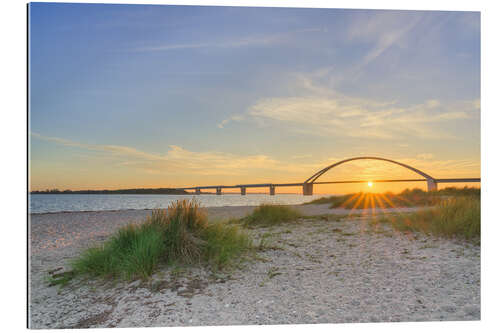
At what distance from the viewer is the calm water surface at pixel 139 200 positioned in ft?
14.1

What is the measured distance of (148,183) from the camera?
453 cm

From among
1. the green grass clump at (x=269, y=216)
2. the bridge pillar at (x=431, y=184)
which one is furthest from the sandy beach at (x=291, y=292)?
the green grass clump at (x=269, y=216)

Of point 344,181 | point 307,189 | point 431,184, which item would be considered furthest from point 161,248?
point 431,184

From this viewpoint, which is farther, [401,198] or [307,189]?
[401,198]

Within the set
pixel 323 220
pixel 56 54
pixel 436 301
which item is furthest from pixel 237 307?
pixel 323 220

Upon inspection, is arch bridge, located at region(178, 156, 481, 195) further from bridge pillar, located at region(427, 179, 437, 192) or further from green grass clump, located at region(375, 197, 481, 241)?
green grass clump, located at region(375, 197, 481, 241)

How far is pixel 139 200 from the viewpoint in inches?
203

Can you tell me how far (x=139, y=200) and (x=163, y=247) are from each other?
5.88ft

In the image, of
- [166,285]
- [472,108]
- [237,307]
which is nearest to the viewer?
[237,307]

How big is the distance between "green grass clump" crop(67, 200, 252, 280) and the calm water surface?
0.28m

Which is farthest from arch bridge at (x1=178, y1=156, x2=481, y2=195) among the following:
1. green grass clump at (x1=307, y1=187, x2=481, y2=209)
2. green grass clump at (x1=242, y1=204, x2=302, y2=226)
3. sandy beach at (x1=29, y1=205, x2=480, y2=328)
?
green grass clump at (x1=307, y1=187, x2=481, y2=209)

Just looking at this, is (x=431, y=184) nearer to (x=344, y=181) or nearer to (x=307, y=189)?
(x=344, y=181)
